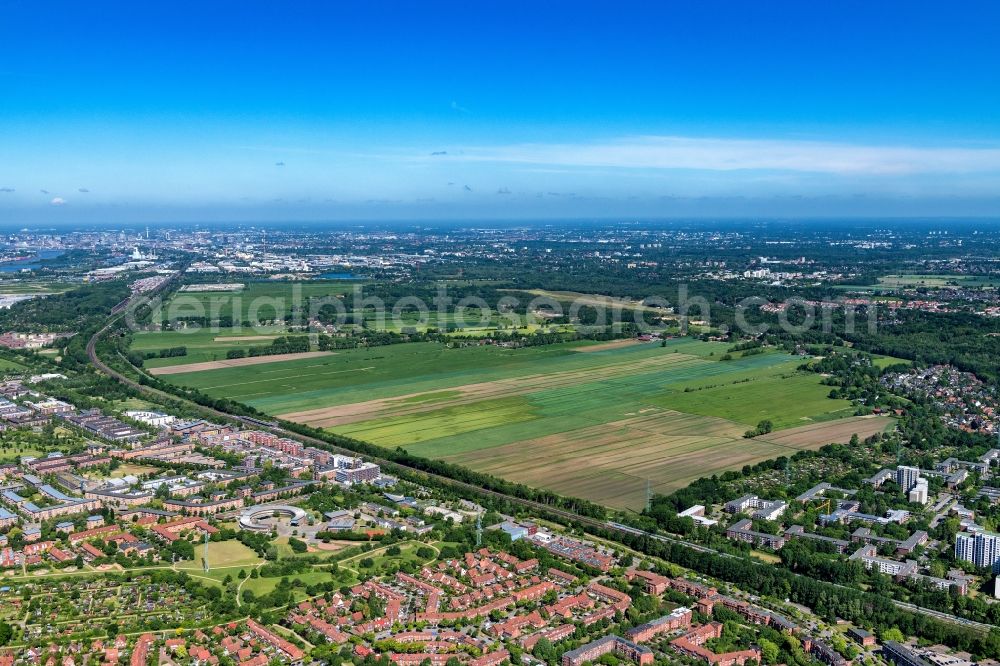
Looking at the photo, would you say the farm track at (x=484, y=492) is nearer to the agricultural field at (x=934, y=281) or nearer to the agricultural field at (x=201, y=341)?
the agricultural field at (x=201, y=341)

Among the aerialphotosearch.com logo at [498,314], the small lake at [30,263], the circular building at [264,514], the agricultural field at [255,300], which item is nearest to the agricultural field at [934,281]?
the aerialphotosearch.com logo at [498,314]

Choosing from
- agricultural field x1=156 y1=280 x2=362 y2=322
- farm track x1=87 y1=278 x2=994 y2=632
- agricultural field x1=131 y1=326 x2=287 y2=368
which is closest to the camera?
farm track x1=87 y1=278 x2=994 y2=632

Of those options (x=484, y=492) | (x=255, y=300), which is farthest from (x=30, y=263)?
(x=484, y=492)

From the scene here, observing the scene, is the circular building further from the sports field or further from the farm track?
the sports field

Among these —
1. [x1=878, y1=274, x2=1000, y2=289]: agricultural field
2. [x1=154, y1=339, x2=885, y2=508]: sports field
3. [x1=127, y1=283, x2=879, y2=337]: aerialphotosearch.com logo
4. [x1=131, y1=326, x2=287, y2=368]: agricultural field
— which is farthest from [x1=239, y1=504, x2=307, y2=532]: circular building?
[x1=878, y1=274, x2=1000, y2=289]: agricultural field

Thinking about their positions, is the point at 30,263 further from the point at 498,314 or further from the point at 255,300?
the point at 498,314

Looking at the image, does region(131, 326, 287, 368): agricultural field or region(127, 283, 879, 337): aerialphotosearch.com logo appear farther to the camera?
region(127, 283, 879, 337): aerialphotosearch.com logo

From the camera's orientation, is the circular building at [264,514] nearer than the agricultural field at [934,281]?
Yes
